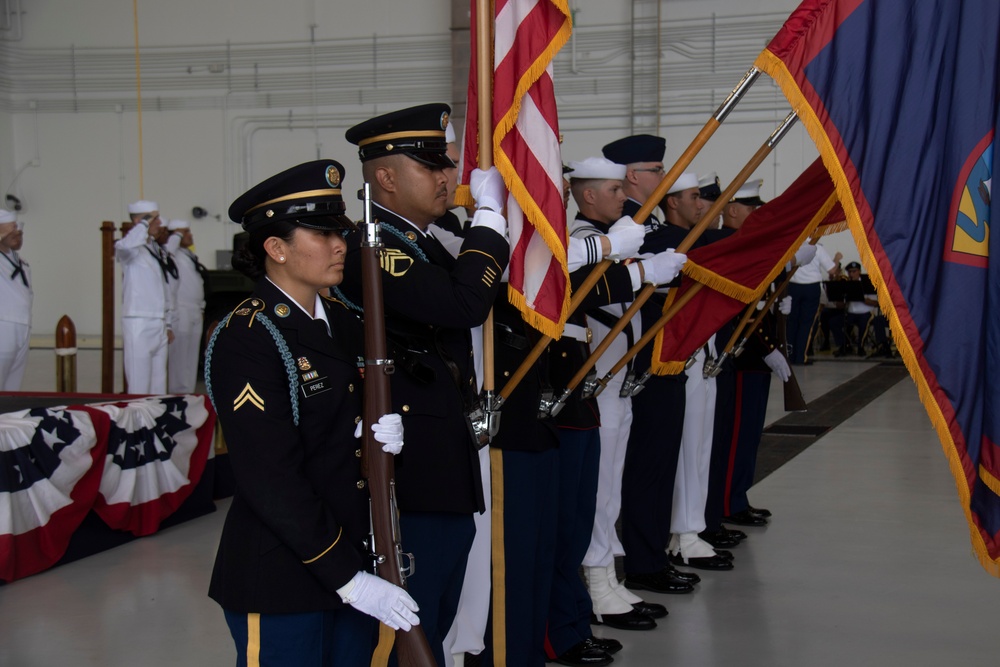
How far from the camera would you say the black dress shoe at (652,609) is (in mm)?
3337

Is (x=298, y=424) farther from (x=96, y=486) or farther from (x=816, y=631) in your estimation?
(x=96, y=486)

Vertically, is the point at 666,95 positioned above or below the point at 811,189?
above

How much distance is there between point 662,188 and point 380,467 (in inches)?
42.2

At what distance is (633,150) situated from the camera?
3516mm

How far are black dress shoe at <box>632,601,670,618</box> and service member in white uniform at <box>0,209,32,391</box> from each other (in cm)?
476

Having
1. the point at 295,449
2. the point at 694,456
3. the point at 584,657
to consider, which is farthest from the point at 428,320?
the point at 694,456

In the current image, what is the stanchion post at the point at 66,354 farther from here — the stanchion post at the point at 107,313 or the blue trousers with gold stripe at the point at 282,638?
the blue trousers with gold stripe at the point at 282,638

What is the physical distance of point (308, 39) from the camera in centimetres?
1424

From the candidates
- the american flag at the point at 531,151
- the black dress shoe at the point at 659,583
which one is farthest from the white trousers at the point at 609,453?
the american flag at the point at 531,151

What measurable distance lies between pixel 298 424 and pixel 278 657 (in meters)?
0.38

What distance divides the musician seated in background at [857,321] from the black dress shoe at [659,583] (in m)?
9.92

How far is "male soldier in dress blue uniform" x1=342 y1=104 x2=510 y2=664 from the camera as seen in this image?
77.9 inches

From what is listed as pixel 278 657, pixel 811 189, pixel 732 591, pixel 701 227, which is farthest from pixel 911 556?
pixel 278 657

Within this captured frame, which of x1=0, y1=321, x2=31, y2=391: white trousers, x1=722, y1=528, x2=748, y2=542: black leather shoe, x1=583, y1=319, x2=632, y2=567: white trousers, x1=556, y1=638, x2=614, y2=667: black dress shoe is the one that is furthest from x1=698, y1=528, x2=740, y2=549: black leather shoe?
x1=0, y1=321, x2=31, y2=391: white trousers
